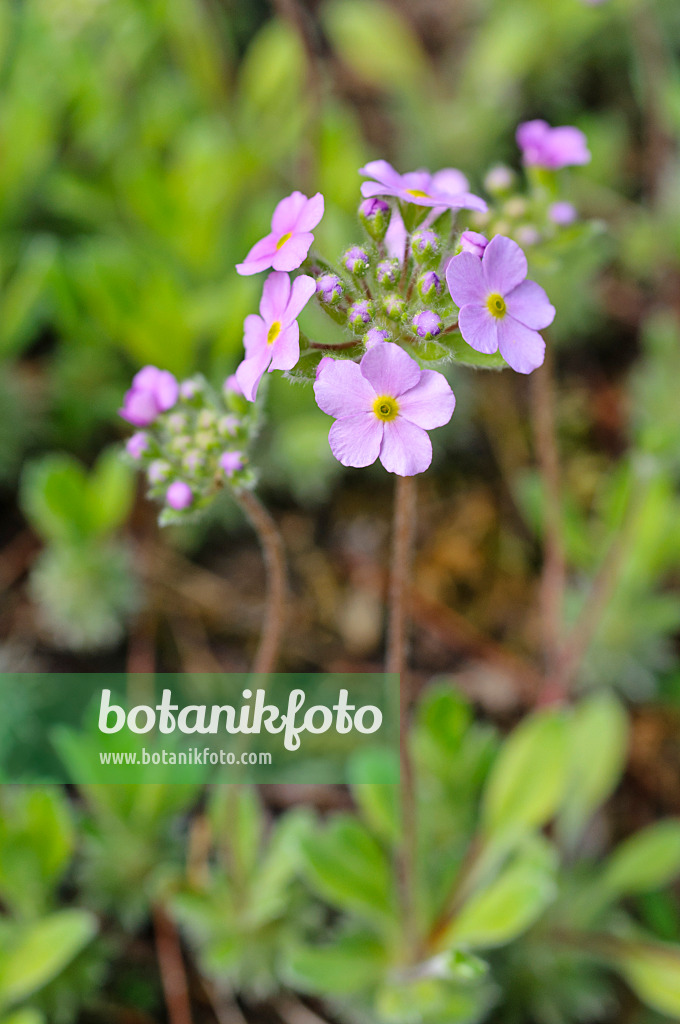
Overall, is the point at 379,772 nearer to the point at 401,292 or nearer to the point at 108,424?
the point at 401,292

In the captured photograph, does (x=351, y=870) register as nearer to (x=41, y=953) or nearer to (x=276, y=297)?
(x=41, y=953)

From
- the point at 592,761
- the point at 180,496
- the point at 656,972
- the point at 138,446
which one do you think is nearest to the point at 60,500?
the point at 138,446

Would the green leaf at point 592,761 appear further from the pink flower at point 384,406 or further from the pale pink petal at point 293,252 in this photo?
the pale pink petal at point 293,252

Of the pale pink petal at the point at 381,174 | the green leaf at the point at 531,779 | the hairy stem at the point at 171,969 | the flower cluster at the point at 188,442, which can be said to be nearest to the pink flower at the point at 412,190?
the pale pink petal at the point at 381,174

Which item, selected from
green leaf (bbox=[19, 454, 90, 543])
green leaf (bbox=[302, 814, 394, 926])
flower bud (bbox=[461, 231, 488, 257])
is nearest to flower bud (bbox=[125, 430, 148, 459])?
flower bud (bbox=[461, 231, 488, 257])

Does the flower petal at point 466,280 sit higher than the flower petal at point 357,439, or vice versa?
the flower petal at point 466,280

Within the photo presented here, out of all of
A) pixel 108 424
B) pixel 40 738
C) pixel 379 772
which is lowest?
pixel 379 772

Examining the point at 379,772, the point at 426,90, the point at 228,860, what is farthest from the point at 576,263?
the point at 228,860
